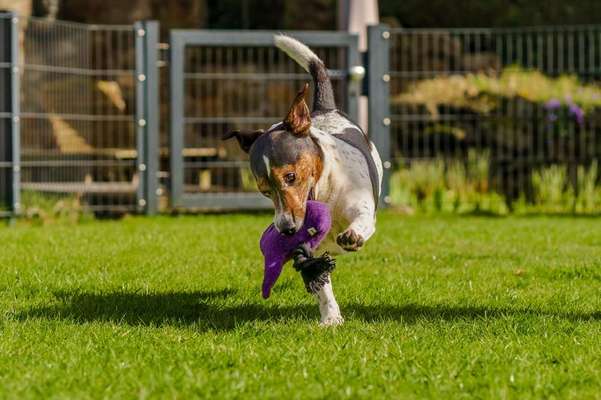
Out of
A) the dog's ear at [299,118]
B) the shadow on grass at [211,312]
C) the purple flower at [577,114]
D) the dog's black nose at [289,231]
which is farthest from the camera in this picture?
the purple flower at [577,114]

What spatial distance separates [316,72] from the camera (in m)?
6.56

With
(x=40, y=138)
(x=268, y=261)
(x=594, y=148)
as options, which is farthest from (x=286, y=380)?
(x=594, y=148)

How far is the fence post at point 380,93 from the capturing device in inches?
547

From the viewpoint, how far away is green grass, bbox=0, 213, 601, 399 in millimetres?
4418

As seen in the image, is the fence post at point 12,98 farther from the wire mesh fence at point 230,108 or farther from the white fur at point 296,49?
the white fur at point 296,49

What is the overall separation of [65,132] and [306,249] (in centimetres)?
860

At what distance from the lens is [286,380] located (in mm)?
4438

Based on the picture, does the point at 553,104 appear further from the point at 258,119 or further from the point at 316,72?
the point at 316,72

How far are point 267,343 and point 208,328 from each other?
0.53 metres

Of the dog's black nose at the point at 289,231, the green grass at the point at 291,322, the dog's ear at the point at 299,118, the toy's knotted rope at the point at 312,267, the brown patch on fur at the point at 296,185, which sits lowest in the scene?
the green grass at the point at 291,322

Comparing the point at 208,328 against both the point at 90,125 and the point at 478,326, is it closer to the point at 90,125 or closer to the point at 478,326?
the point at 478,326

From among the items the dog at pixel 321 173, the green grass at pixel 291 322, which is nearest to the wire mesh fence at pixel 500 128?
the green grass at pixel 291 322

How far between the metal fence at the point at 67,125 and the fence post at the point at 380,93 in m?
2.73

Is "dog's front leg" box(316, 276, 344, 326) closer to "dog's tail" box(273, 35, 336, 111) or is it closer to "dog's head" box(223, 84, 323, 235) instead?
"dog's head" box(223, 84, 323, 235)
